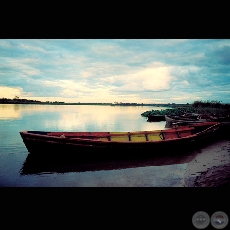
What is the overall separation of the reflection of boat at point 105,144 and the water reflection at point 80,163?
0.52 ft

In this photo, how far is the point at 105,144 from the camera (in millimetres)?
5426

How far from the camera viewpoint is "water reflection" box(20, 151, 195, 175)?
16.3 ft
